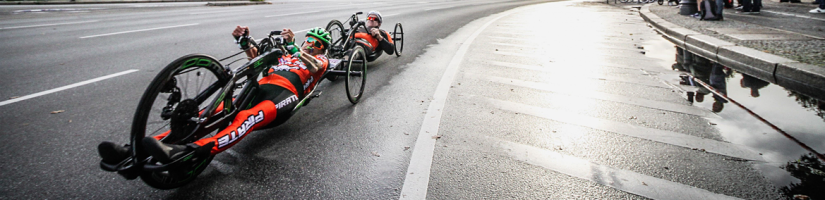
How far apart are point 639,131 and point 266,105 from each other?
330cm

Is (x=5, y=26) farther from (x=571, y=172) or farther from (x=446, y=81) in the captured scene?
(x=571, y=172)

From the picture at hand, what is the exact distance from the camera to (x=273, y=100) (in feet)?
10.7

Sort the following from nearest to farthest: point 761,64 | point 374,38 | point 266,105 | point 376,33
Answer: point 266,105
point 761,64
point 376,33
point 374,38

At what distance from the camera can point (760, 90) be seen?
5145 mm

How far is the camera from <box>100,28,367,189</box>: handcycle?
231 cm

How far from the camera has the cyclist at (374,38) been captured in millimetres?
6441

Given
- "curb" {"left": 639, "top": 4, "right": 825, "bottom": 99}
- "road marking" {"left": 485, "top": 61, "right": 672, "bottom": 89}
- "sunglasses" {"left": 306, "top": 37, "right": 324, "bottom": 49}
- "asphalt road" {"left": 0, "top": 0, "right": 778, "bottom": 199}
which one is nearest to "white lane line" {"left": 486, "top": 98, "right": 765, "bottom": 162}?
"asphalt road" {"left": 0, "top": 0, "right": 778, "bottom": 199}

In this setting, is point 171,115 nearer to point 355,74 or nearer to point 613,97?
point 355,74

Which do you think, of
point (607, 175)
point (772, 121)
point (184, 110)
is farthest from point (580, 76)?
point (184, 110)

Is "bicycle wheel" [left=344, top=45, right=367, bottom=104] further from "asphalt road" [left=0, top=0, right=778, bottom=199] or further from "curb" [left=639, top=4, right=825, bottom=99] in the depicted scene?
"curb" [left=639, top=4, right=825, bottom=99]

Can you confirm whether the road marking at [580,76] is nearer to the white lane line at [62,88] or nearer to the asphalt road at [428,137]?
the asphalt road at [428,137]

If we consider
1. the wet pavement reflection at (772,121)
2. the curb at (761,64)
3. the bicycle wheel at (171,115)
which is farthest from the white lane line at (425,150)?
the curb at (761,64)

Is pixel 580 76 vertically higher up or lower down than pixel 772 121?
higher up

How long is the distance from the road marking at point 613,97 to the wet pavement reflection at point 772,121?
21 centimetres
